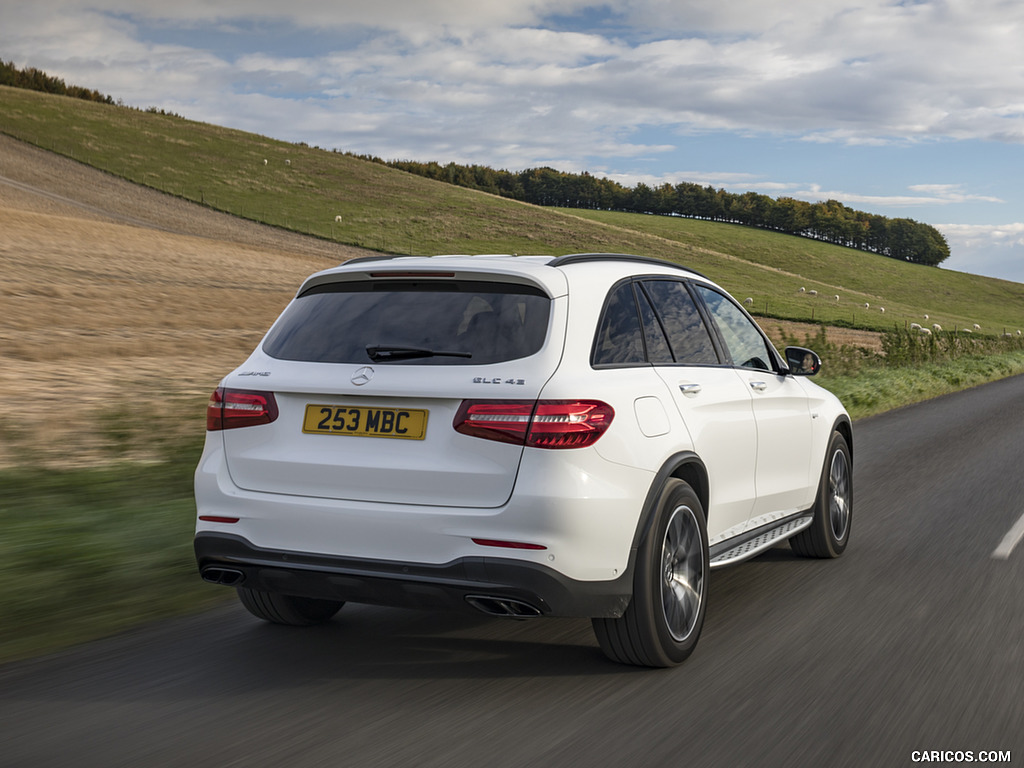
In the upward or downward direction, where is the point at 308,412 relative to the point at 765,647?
upward

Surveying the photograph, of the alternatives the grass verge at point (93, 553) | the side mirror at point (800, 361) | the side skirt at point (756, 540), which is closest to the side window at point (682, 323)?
the side skirt at point (756, 540)

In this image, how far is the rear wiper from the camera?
13.7 ft

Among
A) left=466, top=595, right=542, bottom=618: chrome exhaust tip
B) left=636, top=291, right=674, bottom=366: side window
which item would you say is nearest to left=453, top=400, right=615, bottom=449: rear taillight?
left=466, top=595, right=542, bottom=618: chrome exhaust tip

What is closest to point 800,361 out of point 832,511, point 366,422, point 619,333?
point 832,511

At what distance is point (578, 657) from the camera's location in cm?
463

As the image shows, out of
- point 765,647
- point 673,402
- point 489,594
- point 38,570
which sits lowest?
point 38,570

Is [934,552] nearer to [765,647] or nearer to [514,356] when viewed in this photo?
[765,647]

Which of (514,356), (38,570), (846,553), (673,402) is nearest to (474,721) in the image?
(514,356)

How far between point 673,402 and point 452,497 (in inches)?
48.3

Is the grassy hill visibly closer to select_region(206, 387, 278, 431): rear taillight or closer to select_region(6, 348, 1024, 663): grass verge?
select_region(6, 348, 1024, 663): grass verge

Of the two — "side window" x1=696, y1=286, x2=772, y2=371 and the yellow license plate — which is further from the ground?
"side window" x1=696, y1=286, x2=772, y2=371

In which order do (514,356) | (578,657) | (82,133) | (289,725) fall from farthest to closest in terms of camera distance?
(82,133), (578,657), (514,356), (289,725)

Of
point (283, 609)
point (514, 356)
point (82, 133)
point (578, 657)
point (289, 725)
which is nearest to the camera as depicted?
point (289, 725)

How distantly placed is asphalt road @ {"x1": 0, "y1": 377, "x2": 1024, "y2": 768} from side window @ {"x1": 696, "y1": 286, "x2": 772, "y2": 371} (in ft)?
4.25
